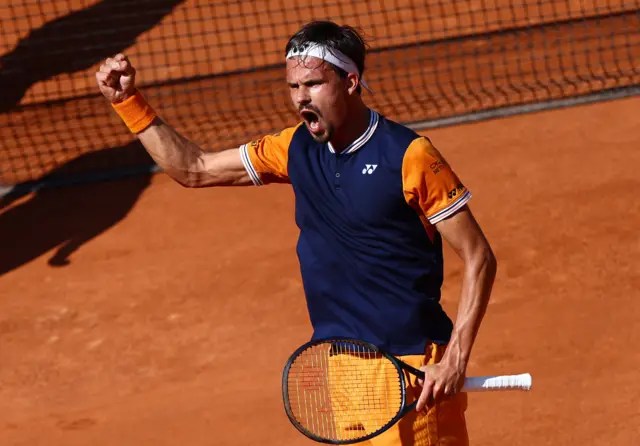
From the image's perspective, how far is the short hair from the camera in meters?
4.22

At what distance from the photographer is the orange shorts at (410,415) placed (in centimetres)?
445

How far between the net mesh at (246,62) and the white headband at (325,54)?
5980 mm

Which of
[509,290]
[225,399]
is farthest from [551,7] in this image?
[225,399]

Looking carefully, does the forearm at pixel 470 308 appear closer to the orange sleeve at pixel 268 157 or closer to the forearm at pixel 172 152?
the orange sleeve at pixel 268 157

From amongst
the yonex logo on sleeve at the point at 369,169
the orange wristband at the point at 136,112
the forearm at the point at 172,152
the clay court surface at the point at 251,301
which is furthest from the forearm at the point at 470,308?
the clay court surface at the point at 251,301

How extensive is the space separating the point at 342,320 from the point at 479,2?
8.61m

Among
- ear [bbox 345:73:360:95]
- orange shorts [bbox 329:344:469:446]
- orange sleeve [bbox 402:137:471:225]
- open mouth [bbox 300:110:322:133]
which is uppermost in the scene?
ear [bbox 345:73:360:95]

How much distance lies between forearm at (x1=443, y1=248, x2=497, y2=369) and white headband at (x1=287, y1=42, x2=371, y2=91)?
0.88m

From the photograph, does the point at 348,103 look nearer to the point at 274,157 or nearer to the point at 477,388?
the point at 274,157

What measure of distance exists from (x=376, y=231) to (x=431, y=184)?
319mm

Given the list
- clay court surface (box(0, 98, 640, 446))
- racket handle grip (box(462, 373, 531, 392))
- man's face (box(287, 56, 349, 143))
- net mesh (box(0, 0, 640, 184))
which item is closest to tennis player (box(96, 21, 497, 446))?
man's face (box(287, 56, 349, 143))

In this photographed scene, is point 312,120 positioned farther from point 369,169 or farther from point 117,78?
point 117,78

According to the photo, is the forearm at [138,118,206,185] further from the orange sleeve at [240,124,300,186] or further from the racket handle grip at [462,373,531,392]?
the racket handle grip at [462,373,531,392]

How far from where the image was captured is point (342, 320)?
14.9 ft
